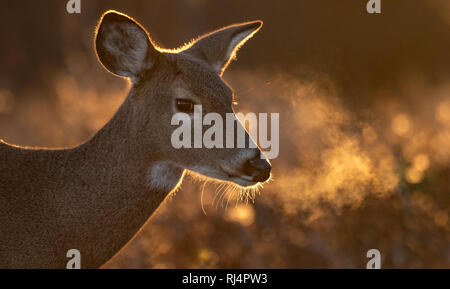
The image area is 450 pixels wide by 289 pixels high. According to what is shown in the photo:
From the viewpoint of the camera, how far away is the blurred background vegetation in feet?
24.1

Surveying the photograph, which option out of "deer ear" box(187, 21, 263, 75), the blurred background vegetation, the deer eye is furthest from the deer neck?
the blurred background vegetation

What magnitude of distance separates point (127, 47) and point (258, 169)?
120 cm

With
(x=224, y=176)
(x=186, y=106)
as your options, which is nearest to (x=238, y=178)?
(x=224, y=176)

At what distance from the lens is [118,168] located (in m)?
4.57

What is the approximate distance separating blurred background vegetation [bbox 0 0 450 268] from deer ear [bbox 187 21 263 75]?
28.8 inches

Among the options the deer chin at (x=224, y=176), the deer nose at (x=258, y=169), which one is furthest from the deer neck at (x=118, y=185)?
the deer nose at (x=258, y=169)

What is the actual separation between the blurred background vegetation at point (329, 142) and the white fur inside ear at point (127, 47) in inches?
58.3

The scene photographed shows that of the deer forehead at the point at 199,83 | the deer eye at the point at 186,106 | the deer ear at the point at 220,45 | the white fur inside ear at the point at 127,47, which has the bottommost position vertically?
the deer eye at the point at 186,106

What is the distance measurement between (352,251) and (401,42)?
17.9ft

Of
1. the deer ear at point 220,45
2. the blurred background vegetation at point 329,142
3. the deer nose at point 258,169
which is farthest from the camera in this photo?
the blurred background vegetation at point 329,142

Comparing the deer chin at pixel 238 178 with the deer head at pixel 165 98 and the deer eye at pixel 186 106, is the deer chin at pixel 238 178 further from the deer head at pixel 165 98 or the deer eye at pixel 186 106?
the deer eye at pixel 186 106

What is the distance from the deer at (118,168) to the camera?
14.5 ft

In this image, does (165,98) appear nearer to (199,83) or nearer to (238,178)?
(199,83)

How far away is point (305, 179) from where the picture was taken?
25.8 feet
